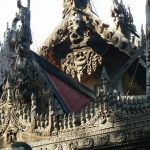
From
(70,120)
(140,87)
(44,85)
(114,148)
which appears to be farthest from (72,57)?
(114,148)

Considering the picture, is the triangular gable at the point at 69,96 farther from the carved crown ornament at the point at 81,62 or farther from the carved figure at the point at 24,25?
the carved crown ornament at the point at 81,62

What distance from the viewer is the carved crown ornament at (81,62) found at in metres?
16.1

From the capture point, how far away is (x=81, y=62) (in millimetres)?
16234

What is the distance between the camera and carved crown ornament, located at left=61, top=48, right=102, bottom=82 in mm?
16094

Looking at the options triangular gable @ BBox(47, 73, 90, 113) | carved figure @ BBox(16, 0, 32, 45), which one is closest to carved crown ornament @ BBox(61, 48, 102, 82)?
triangular gable @ BBox(47, 73, 90, 113)

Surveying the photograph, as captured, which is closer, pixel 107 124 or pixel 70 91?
pixel 107 124

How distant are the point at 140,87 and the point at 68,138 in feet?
14.7

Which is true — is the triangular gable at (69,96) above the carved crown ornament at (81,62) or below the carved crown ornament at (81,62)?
below

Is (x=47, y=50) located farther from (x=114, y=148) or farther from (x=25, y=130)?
(x=114, y=148)

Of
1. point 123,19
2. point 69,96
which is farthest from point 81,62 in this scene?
point 69,96

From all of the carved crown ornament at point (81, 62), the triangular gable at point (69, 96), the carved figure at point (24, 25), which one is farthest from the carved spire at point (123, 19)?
the carved figure at point (24, 25)

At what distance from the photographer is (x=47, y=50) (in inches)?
656

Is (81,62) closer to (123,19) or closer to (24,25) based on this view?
(123,19)

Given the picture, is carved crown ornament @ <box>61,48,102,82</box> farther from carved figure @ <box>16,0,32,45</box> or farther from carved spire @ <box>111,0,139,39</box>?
carved figure @ <box>16,0,32,45</box>
